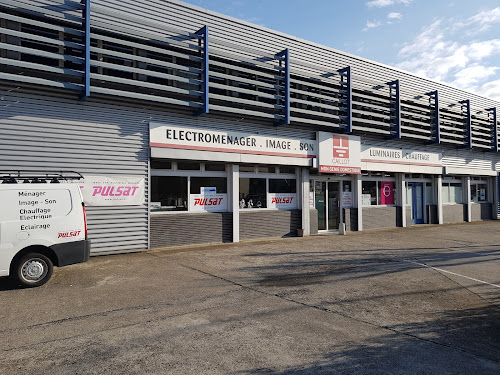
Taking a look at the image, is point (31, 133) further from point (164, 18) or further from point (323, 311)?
point (323, 311)

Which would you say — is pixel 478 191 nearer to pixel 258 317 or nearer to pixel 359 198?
pixel 359 198

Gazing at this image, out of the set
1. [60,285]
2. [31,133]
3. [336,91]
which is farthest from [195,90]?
[60,285]

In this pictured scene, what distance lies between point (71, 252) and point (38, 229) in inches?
30.2

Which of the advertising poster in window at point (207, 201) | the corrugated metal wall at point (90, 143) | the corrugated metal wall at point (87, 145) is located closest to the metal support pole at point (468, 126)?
the advertising poster in window at point (207, 201)

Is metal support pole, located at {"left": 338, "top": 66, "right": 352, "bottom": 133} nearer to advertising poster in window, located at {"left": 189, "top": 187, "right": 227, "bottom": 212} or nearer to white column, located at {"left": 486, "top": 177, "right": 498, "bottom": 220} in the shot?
advertising poster in window, located at {"left": 189, "top": 187, "right": 227, "bottom": 212}

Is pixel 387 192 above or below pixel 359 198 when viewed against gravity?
above

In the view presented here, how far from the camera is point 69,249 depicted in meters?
7.51

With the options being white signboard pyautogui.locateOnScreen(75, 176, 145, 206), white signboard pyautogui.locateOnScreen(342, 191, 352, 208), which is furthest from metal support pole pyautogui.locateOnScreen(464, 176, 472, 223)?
white signboard pyautogui.locateOnScreen(75, 176, 145, 206)

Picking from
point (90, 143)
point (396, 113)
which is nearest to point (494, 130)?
point (396, 113)

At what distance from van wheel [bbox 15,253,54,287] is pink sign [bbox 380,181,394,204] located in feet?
48.8

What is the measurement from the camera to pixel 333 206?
53.3 feet

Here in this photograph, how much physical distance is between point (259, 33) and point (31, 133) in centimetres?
846

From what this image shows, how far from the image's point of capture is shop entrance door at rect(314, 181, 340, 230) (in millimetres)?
15674

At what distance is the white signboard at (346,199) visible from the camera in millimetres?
16422
